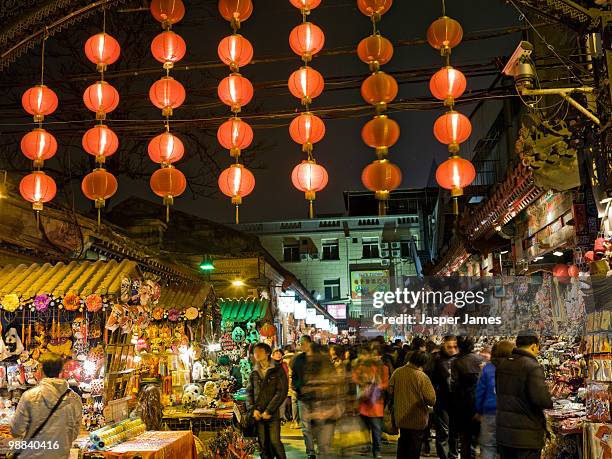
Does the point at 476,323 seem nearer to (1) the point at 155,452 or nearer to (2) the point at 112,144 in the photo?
(1) the point at 155,452

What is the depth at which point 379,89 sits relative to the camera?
819 cm

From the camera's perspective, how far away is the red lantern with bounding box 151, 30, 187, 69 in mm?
8805

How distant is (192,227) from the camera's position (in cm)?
3072

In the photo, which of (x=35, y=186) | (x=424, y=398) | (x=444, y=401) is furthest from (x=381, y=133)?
(x=35, y=186)

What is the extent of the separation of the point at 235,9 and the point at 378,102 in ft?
7.95

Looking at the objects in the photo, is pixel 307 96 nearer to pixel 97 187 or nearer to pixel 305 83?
pixel 305 83

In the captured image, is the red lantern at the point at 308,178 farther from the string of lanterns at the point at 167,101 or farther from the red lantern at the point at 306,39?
the string of lanterns at the point at 167,101

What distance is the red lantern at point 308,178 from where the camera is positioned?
9.23 meters

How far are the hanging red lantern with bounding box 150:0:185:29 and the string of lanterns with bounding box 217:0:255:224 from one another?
2.12 ft

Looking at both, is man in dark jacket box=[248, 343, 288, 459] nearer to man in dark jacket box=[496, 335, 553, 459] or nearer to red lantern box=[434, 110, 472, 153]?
man in dark jacket box=[496, 335, 553, 459]

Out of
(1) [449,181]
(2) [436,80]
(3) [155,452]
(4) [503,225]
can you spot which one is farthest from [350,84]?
(3) [155,452]

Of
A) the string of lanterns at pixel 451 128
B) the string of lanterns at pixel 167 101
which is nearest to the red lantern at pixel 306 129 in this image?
the string of lanterns at pixel 451 128

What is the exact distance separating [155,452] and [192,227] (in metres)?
24.0

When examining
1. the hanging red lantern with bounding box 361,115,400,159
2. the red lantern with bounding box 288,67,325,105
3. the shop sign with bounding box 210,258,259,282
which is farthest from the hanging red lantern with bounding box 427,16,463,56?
the shop sign with bounding box 210,258,259,282
